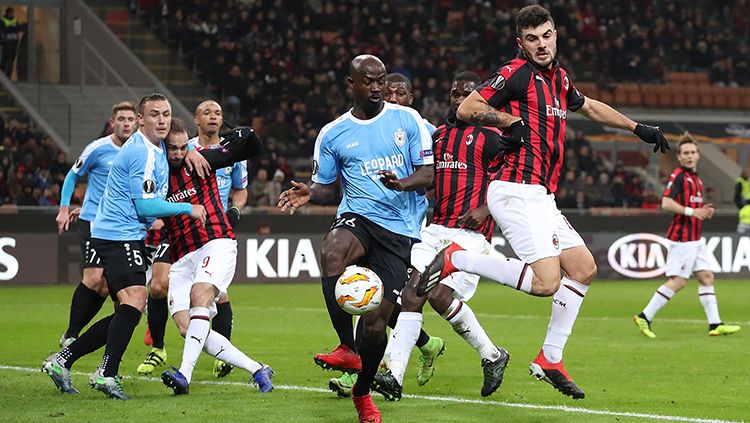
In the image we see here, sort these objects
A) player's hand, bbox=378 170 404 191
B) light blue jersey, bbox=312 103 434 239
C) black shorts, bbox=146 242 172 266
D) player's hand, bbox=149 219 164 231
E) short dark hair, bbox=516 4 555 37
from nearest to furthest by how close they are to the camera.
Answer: player's hand, bbox=378 170 404 191
short dark hair, bbox=516 4 555 37
light blue jersey, bbox=312 103 434 239
black shorts, bbox=146 242 172 266
player's hand, bbox=149 219 164 231

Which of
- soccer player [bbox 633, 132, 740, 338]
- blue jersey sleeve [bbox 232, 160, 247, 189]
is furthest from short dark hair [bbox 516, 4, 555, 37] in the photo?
soccer player [bbox 633, 132, 740, 338]

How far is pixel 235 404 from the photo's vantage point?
27.6 ft

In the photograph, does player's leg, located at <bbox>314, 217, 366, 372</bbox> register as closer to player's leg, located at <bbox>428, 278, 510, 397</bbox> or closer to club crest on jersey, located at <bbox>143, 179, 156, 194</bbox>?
player's leg, located at <bbox>428, 278, 510, 397</bbox>

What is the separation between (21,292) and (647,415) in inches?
539

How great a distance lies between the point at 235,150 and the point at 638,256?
649 inches

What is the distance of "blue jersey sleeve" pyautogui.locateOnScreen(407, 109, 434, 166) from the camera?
841 cm

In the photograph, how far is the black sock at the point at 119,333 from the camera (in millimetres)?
8703

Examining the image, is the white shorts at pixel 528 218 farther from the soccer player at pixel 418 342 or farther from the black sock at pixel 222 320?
the black sock at pixel 222 320

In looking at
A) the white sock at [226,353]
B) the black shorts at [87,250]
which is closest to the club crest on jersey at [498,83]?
the white sock at [226,353]

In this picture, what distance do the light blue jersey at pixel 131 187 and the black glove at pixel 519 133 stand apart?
2555 mm

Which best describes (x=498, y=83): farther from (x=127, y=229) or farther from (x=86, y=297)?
(x=86, y=297)

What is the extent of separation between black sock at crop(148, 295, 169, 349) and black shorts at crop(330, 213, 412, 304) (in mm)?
2866

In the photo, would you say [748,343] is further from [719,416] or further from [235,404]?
[235,404]

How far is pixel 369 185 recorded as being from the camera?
27.6ft
